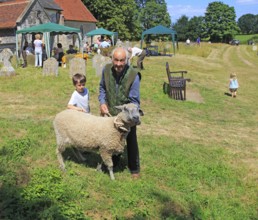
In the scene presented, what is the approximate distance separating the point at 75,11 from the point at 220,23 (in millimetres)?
57779

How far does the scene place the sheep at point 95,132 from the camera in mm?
5121

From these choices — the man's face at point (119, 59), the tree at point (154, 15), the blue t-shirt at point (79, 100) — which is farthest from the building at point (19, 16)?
the tree at point (154, 15)

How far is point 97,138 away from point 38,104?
6.48m

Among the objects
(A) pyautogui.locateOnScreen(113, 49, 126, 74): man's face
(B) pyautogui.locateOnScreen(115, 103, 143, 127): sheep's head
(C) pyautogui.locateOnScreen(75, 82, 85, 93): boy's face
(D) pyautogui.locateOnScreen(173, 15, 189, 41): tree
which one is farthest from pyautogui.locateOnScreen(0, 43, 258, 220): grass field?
(D) pyautogui.locateOnScreen(173, 15, 189, 41): tree

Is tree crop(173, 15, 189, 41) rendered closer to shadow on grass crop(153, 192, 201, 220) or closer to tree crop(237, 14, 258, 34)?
tree crop(237, 14, 258, 34)

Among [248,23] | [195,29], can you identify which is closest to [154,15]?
[195,29]

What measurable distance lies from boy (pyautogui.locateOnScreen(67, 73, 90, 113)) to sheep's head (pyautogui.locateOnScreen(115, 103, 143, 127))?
1215 millimetres

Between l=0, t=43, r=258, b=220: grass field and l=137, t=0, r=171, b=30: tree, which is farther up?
l=137, t=0, r=171, b=30: tree

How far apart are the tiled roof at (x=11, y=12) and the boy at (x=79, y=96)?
89.0 feet

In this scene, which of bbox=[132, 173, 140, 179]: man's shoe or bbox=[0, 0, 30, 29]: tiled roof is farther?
bbox=[0, 0, 30, 29]: tiled roof

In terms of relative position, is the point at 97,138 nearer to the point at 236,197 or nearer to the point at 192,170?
the point at 192,170

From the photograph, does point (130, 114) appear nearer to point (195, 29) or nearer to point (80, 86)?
point (80, 86)

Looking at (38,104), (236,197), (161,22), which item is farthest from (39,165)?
(161,22)

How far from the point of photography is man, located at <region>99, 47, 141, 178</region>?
16.1 ft
